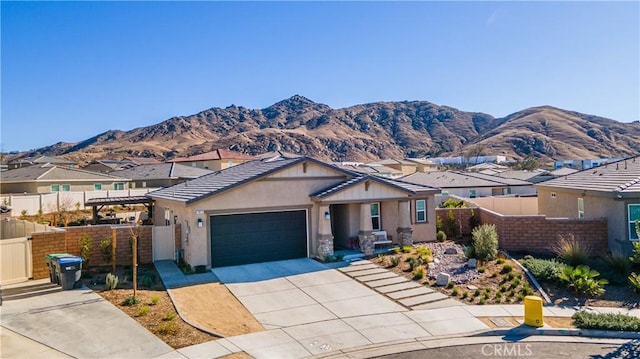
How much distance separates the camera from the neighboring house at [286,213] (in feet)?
58.1

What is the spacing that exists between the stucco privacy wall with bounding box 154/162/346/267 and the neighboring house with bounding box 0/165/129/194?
79.9ft

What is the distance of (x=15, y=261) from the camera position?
48.7 ft

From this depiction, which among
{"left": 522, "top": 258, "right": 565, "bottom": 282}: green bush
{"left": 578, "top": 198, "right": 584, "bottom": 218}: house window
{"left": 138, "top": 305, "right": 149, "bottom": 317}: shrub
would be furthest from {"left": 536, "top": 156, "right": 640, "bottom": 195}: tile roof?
{"left": 138, "top": 305, "right": 149, "bottom": 317}: shrub

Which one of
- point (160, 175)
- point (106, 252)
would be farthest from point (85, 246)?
point (160, 175)

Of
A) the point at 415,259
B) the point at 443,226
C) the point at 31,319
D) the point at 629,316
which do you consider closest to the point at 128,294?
the point at 31,319

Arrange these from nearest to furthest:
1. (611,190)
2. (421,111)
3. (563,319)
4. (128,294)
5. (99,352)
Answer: (99,352) < (563,319) < (128,294) < (611,190) < (421,111)

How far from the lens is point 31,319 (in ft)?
38.7

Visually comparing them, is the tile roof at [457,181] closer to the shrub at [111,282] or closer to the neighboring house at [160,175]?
the neighboring house at [160,175]

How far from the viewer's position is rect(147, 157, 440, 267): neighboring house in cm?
1770

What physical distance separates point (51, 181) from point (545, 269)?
3898cm

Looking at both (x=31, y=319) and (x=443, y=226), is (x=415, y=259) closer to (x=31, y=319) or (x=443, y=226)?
(x=443, y=226)

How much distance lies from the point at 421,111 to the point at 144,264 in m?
188

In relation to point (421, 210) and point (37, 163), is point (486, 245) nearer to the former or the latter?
point (421, 210)

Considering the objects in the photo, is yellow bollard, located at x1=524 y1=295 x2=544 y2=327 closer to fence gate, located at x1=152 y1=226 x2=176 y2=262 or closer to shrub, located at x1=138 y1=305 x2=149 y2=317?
shrub, located at x1=138 y1=305 x2=149 y2=317
